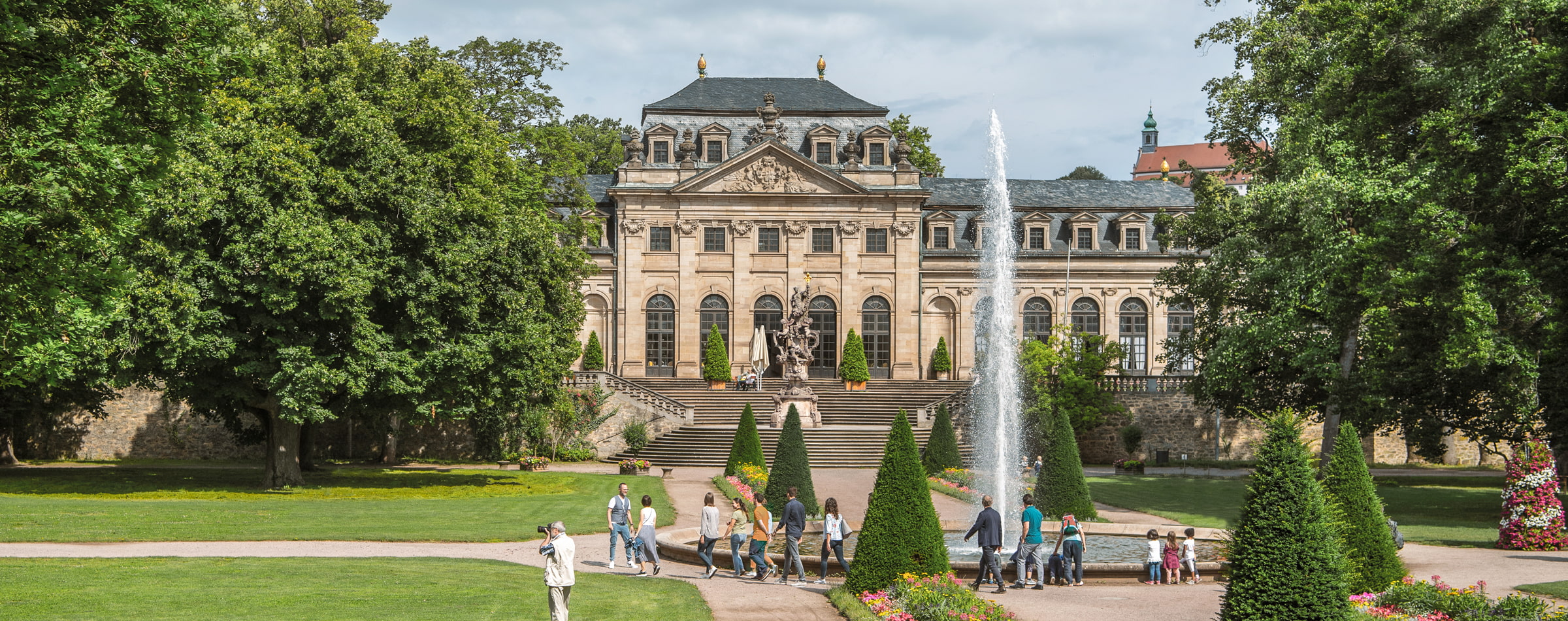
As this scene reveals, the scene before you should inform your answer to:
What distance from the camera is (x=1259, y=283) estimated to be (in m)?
30.0

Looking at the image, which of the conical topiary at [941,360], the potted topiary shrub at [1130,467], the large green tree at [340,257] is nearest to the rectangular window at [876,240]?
the conical topiary at [941,360]

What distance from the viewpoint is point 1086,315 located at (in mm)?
60281

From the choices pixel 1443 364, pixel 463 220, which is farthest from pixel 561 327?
pixel 1443 364

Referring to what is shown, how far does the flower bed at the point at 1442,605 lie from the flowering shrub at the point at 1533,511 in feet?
23.7

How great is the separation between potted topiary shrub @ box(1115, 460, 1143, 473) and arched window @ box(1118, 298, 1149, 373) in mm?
16422

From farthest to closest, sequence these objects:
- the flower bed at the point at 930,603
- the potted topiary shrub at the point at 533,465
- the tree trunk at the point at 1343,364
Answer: the potted topiary shrub at the point at 533,465 < the tree trunk at the point at 1343,364 < the flower bed at the point at 930,603

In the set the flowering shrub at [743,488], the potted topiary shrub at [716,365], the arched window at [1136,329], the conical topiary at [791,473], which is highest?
the arched window at [1136,329]

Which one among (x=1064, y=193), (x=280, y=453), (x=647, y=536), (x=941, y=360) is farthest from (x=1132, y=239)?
(x=647, y=536)

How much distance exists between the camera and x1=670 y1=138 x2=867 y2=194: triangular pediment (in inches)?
2183

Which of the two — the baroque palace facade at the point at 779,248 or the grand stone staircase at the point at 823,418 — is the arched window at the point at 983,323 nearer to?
the baroque palace facade at the point at 779,248

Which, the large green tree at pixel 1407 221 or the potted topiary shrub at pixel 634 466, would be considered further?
the potted topiary shrub at pixel 634 466

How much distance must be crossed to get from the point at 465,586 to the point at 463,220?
1712cm

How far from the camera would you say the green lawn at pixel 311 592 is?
546 inches

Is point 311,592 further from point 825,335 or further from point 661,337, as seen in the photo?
point 825,335
